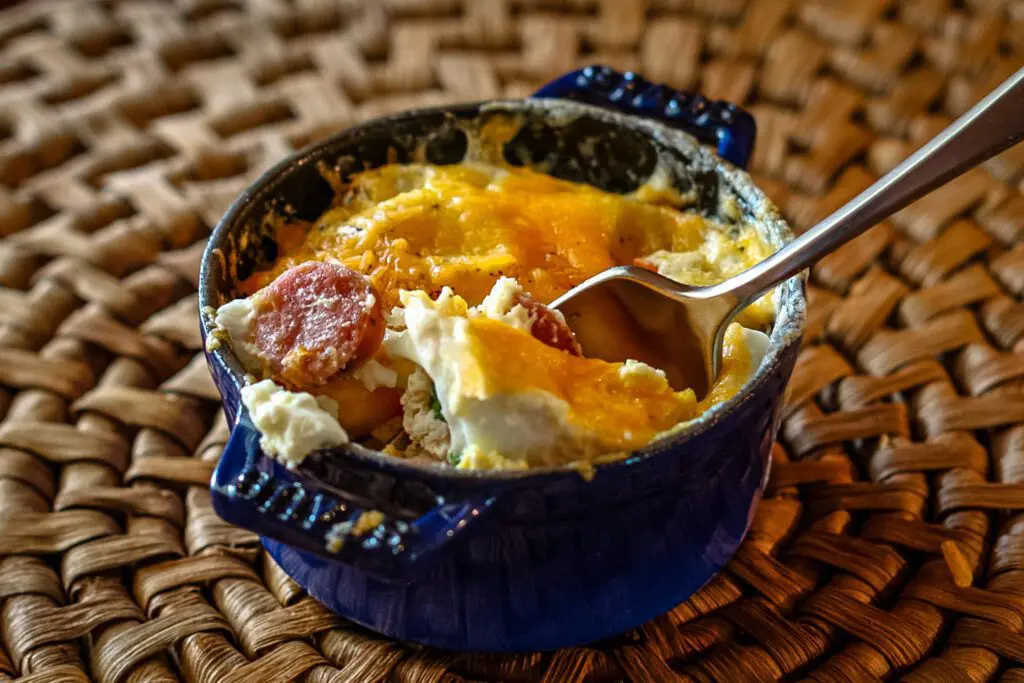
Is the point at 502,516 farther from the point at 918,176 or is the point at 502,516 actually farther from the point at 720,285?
the point at 918,176

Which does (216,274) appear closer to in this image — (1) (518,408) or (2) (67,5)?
(1) (518,408)

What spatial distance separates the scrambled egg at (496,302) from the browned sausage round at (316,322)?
0.02 meters

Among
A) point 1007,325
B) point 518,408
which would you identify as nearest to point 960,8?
point 1007,325

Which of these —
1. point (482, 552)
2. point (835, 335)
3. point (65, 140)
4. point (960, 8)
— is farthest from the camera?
point (960, 8)

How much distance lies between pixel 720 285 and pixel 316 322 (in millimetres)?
413

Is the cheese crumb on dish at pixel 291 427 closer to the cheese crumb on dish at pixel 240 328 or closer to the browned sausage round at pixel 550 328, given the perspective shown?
the cheese crumb on dish at pixel 240 328

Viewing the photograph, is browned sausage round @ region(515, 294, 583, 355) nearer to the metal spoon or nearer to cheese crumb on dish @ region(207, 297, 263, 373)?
the metal spoon

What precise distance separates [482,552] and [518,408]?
0.13m

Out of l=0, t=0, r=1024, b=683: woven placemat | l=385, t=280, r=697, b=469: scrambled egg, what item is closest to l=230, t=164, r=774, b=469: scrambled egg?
l=385, t=280, r=697, b=469: scrambled egg

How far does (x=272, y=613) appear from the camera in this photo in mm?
1063

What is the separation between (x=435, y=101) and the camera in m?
1.74

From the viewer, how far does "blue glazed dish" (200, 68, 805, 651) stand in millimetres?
819

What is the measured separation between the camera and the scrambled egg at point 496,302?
0.88 metres

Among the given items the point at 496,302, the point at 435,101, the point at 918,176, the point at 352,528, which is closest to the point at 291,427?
the point at 352,528
